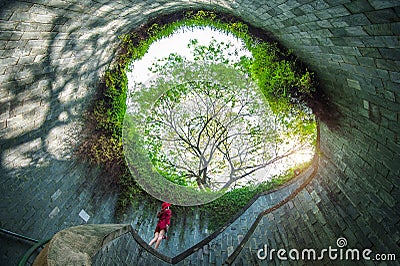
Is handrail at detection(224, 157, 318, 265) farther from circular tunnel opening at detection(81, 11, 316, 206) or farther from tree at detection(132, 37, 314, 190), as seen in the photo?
tree at detection(132, 37, 314, 190)

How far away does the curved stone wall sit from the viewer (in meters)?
2.71

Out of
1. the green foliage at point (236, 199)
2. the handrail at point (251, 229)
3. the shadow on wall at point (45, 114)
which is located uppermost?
the shadow on wall at point (45, 114)

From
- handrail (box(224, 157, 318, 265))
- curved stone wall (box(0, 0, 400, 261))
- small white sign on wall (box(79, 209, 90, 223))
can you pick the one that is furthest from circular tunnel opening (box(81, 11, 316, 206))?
small white sign on wall (box(79, 209, 90, 223))

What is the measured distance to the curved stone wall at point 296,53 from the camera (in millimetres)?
2707

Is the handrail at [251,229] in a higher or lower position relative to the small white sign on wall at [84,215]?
higher

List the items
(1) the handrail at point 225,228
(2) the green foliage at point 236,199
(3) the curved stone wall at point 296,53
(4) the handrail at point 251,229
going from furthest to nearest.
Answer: (2) the green foliage at point 236,199
(4) the handrail at point 251,229
(1) the handrail at point 225,228
(3) the curved stone wall at point 296,53

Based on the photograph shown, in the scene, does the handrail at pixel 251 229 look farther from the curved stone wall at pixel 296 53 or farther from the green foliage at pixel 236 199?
the green foliage at pixel 236 199

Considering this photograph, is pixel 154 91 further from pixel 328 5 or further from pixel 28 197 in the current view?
pixel 328 5

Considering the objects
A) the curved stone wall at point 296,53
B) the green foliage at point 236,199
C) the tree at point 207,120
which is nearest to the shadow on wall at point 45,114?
the curved stone wall at point 296,53

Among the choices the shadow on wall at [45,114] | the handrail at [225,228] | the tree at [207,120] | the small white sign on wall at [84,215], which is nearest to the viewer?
the shadow on wall at [45,114]

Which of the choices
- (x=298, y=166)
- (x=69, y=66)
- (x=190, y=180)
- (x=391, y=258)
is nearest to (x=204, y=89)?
(x=190, y=180)

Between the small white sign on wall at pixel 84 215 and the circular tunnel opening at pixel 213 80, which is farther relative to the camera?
the small white sign on wall at pixel 84 215

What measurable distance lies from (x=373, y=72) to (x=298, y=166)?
5452 millimetres

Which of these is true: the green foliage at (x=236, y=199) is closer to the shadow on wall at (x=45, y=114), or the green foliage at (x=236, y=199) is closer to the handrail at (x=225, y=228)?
the handrail at (x=225, y=228)
